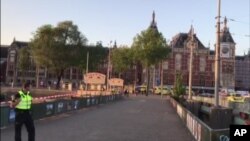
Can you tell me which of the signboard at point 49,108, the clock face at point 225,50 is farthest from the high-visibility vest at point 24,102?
the clock face at point 225,50

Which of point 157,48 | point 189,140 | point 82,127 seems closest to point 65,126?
point 82,127

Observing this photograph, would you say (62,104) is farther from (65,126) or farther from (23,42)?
(23,42)

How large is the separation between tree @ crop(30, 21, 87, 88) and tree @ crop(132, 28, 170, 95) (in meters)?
22.8

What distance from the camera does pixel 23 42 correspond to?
164m

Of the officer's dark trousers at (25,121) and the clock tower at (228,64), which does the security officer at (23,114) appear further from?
the clock tower at (228,64)

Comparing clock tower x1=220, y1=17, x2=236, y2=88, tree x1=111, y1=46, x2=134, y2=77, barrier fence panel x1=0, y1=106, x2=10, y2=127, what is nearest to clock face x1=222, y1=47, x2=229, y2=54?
clock tower x1=220, y1=17, x2=236, y2=88

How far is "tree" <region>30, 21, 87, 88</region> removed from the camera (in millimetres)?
118438

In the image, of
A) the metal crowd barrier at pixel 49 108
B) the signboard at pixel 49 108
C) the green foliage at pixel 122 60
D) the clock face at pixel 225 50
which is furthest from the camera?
the clock face at pixel 225 50

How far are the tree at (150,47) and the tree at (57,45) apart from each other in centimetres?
2278

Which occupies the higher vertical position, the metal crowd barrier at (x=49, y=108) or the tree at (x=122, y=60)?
the tree at (x=122, y=60)

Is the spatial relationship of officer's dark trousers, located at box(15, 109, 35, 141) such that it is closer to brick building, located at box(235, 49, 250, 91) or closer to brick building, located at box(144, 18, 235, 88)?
brick building, located at box(144, 18, 235, 88)

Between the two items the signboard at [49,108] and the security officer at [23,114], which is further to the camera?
the signboard at [49,108]

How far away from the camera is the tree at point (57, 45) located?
118 m

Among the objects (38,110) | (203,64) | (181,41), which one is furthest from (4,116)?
(181,41)
